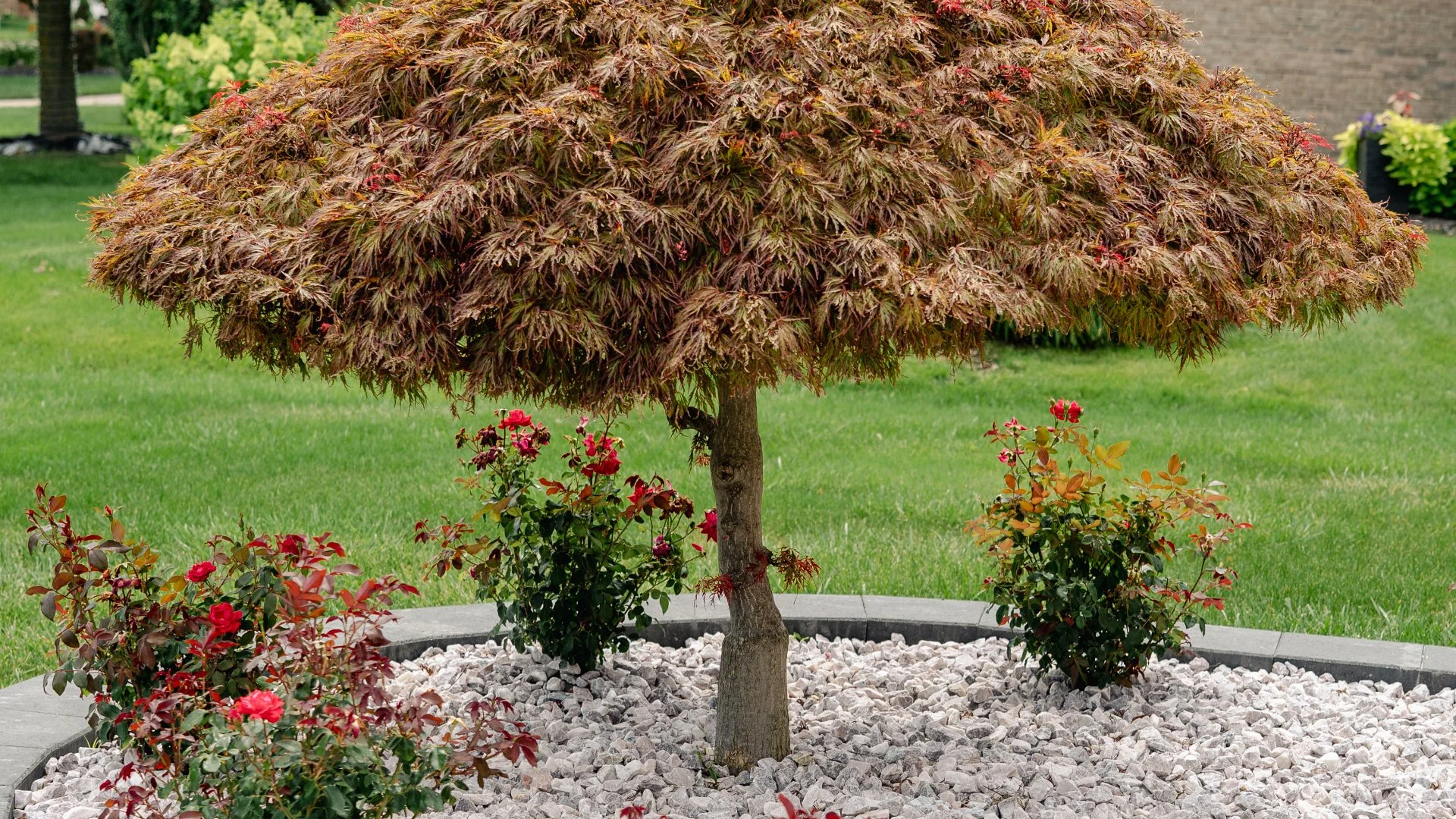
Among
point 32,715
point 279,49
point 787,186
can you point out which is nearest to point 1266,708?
point 787,186

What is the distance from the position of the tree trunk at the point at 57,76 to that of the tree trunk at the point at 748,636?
798 inches

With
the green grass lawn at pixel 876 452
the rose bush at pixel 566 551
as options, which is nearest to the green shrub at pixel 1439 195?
the green grass lawn at pixel 876 452

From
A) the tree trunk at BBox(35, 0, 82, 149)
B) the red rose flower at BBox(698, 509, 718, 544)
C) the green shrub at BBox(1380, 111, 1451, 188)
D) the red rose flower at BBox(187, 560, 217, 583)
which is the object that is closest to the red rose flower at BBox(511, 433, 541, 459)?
the red rose flower at BBox(698, 509, 718, 544)

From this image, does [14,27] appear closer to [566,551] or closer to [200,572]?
[566,551]

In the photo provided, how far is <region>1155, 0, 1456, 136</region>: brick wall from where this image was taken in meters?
17.3

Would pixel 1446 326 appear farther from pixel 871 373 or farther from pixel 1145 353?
pixel 871 373

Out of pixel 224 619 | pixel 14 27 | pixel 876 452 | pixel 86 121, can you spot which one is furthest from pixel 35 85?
pixel 224 619

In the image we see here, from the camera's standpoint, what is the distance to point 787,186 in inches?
101

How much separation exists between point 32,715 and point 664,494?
1.79m

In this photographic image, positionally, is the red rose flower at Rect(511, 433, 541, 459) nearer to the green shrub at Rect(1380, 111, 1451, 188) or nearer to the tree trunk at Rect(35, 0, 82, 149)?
the green shrub at Rect(1380, 111, 1451, 188)

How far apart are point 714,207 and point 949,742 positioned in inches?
77.3

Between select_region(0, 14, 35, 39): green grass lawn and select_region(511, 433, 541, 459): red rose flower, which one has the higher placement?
select_region(0, 14, 35, 39): green grass lawn

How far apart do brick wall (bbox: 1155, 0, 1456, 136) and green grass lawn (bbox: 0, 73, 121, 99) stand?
26736 mm

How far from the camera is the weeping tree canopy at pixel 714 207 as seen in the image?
8.32 ft
